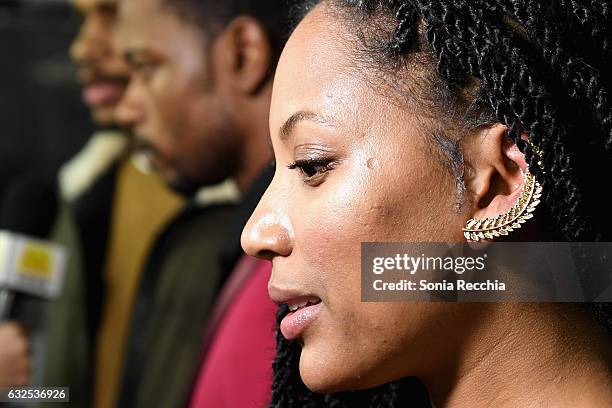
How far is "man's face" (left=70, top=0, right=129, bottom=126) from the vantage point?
2.45 meters

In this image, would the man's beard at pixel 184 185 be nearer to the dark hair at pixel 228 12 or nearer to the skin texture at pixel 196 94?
the skin texture at pixel 196 94

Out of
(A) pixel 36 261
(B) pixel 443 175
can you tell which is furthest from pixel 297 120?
(A) pixel 36 261

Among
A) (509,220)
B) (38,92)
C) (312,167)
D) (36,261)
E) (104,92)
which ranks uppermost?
(38,92)

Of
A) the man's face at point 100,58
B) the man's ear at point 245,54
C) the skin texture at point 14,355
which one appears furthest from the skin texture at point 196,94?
the skin texture at point 14,355

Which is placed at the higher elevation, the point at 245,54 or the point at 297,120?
the point at 245,54

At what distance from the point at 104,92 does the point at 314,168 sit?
5.24ft

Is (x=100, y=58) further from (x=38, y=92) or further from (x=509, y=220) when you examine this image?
(x=509, y=220)

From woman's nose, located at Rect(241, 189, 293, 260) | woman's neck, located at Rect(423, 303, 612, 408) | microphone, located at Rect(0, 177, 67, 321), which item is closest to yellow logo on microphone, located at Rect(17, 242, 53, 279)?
microphone, located at Rect(0, 177, 67, 321)

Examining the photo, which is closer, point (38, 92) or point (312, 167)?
point (312, 167)

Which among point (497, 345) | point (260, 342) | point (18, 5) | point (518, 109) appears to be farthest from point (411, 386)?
point (18, 5)

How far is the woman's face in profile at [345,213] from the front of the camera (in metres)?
1.00

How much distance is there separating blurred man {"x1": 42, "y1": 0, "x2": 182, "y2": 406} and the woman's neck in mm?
1368

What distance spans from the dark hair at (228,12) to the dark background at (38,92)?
0.70 metres

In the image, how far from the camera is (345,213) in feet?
3.31
